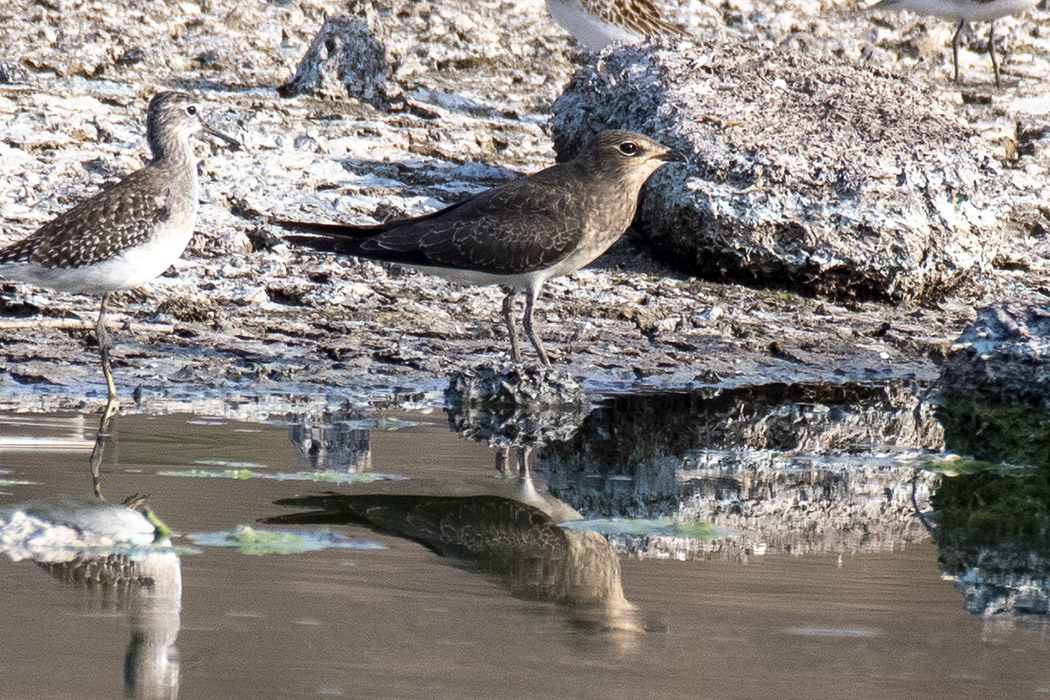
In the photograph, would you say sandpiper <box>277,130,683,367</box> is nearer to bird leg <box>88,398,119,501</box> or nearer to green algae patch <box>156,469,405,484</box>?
bird leg <box>88,398,119,501</box>

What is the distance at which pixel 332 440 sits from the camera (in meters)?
6.48

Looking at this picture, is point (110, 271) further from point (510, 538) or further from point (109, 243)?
point (510, 538)

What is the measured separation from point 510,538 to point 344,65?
26.3 feet

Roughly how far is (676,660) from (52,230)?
473 centimetres

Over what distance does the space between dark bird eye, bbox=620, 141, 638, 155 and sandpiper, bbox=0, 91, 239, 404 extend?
2346 mm

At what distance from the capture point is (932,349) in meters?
9.41

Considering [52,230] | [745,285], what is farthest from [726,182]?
[52,230]

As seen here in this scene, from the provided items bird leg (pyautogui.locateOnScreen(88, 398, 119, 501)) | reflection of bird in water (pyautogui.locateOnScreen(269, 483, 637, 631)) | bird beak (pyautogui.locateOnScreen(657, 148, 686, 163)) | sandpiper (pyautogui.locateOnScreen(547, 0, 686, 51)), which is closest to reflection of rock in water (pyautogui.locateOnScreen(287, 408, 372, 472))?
reflection of bird in water (pyautogui.locateOnScreen(269, 483, 637, 631))

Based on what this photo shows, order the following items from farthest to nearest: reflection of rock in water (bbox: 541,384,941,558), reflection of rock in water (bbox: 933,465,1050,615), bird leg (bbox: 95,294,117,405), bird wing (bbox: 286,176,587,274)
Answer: bird wing (bbox: 286,176,587,274) < bird leg (bbox: 95,294,117,405) < reflection of rock in water (bbox: 541,384,941,558) < reflection of rock in water (bbox: 933,465,1050,615)

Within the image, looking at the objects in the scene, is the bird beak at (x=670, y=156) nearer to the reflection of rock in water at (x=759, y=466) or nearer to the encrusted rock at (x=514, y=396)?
the reflection of rock in water at (x=759, y=466)

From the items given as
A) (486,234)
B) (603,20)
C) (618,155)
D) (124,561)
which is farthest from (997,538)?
(603,20)

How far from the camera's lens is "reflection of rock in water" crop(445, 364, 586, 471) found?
7.21 m

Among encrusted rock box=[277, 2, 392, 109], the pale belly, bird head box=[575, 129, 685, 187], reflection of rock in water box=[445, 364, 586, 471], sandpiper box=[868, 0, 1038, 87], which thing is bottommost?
reflection of rock in water box=[445, 364, 586, 471]

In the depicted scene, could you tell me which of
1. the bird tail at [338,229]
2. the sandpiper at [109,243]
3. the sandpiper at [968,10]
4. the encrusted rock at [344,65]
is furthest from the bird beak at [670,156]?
the sandpiper at [968,10]
